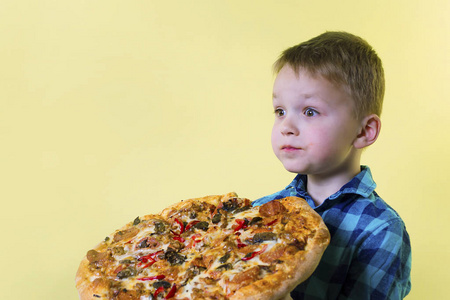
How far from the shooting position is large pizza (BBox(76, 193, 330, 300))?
6.16ft

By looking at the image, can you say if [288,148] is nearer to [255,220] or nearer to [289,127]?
[289,127]

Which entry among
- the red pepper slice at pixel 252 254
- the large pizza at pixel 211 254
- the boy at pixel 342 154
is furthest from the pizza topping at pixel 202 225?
the boy at pixel 342 154

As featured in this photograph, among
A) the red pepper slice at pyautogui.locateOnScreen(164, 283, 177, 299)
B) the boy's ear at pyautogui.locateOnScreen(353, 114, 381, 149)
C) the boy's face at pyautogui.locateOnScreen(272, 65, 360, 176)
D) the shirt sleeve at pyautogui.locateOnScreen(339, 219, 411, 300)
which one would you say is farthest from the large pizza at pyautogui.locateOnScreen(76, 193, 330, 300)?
the boy's ear at pyautogui.locateOnScreen(353, 114, 381, 149)

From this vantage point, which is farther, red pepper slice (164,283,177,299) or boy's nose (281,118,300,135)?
boy's nose (281,118,300,135)

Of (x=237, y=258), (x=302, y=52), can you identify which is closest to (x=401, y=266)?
(x=237, y=258)

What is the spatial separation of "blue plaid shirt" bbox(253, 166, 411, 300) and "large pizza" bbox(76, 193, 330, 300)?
35cm

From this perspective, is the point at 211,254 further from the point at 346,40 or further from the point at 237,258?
the point at 346,40

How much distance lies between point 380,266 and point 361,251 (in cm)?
10

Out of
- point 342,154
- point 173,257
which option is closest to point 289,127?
point 342,154

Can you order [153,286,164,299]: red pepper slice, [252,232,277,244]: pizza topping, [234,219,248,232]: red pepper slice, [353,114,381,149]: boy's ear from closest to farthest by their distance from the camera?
[153,286,164,299]: red pepper slice < [252,232,277,244]: pizza topping < [234,219,248,232]: red pepper slice < [353,114,381,149]: boy's ear

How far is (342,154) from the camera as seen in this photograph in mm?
2494

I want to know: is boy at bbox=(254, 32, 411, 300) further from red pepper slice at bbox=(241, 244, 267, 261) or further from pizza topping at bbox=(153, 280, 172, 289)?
pizza topping at bbox=(153, 280, 172, 289)

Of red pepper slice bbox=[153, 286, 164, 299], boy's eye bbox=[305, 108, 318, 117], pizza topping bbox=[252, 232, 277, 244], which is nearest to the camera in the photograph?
red pepper slice bbox=[153, 286, 164, 299]

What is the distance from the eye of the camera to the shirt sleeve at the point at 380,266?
2.32 metres
